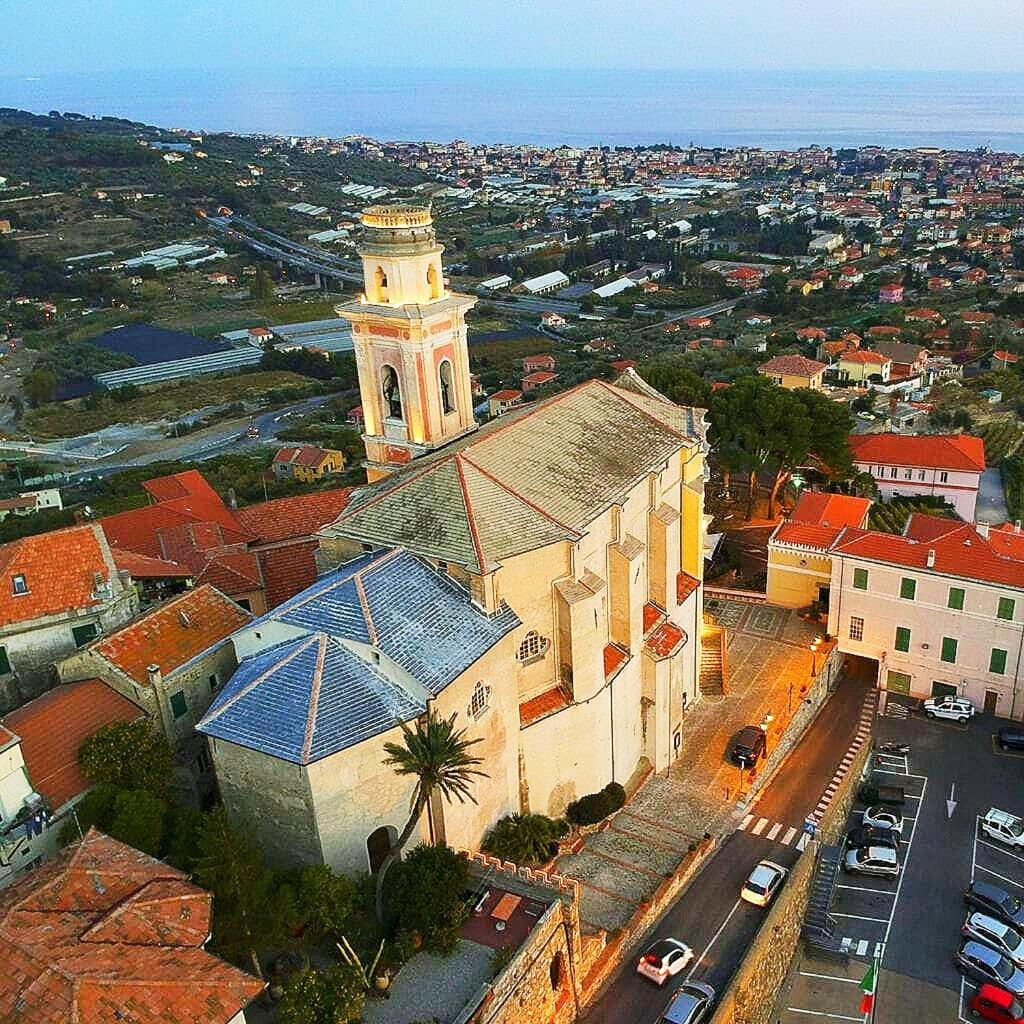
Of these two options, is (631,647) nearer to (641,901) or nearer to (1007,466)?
(641,901)

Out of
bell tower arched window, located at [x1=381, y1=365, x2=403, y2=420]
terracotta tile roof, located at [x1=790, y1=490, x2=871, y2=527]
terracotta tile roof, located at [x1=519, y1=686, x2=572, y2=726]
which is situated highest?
bell tower arched window, located at [x1=381, y1=365, x2=403, y2=420]

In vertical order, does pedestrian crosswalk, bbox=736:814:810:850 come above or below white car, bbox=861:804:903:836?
above

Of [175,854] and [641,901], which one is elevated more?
[175,854]

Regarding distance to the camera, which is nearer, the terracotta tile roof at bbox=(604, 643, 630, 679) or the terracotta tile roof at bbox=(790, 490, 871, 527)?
the terracotta tile roof at bbox=(604, 643, 630, 679)

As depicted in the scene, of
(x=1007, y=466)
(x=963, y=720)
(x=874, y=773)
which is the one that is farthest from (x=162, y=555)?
(x=1007, y=466)

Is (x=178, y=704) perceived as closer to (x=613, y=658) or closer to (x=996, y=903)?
(x=613, y=658)

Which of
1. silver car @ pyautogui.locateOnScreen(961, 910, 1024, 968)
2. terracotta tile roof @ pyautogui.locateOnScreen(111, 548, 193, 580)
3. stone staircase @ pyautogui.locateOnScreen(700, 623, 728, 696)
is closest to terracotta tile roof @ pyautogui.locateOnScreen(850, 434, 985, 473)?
stone staircase @ pyautogui.locateOnScreen(700, 623, 728, 696)

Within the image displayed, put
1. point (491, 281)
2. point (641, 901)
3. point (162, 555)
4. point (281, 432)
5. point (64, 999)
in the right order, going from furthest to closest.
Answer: point (491, 281)
point (281, 432)
point (162, 555)
point (641, 901)
point (64, 999)

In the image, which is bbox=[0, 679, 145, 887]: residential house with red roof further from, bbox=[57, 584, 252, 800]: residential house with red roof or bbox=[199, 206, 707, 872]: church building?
bbox=[199, 206, 707, 872]: church building

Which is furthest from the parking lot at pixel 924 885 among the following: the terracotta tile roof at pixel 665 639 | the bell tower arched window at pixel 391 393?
the bell tower arched window at pixel 391 393
